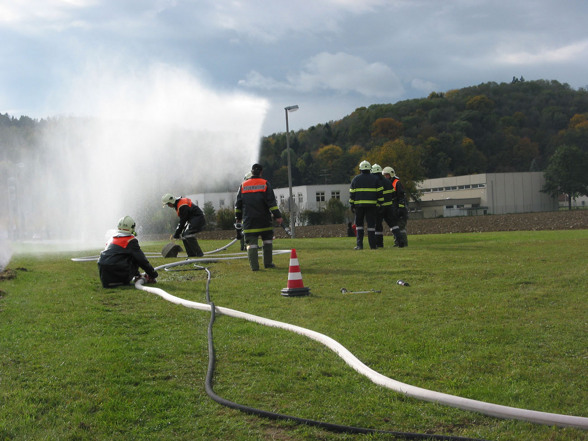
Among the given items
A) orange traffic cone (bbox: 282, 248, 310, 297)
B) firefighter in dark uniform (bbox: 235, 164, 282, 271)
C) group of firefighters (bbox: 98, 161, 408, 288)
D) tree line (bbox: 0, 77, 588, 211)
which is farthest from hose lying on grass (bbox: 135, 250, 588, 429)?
tree line (bbox: 0, 77, 588, 211)

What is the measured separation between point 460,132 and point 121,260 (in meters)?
135

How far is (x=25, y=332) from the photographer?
678cm

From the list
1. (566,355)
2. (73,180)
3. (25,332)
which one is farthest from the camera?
(73,180)

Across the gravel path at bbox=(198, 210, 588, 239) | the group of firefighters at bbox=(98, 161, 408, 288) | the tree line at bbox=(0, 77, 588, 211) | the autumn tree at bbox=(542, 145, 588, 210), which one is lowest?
the gravel path at bbox=(198, 210, 588, 239)

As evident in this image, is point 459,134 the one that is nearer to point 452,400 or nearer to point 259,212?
point 259,212

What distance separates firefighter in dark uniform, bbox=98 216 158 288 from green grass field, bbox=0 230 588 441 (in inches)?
38.4

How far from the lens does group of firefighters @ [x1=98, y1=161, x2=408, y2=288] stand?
36.6 feet

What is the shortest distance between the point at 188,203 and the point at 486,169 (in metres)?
127

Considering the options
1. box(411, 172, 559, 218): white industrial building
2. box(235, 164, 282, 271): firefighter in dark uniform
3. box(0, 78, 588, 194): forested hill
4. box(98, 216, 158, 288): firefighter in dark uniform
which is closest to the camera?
box(98, 216, 158, 288): firefighter in dark uniform

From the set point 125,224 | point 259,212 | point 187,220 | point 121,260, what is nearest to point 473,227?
point 187,220

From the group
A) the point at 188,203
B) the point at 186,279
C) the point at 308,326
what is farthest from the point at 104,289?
the point at 188,203

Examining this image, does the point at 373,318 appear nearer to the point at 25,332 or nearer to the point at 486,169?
the point at 25,332

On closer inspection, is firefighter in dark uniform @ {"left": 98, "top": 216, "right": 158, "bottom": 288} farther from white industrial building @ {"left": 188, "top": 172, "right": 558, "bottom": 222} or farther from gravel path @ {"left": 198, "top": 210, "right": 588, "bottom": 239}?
white industrial building @ {"left": 188, "top": 172, "right": 558, "bottom": 222}

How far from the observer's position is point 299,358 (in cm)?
553
